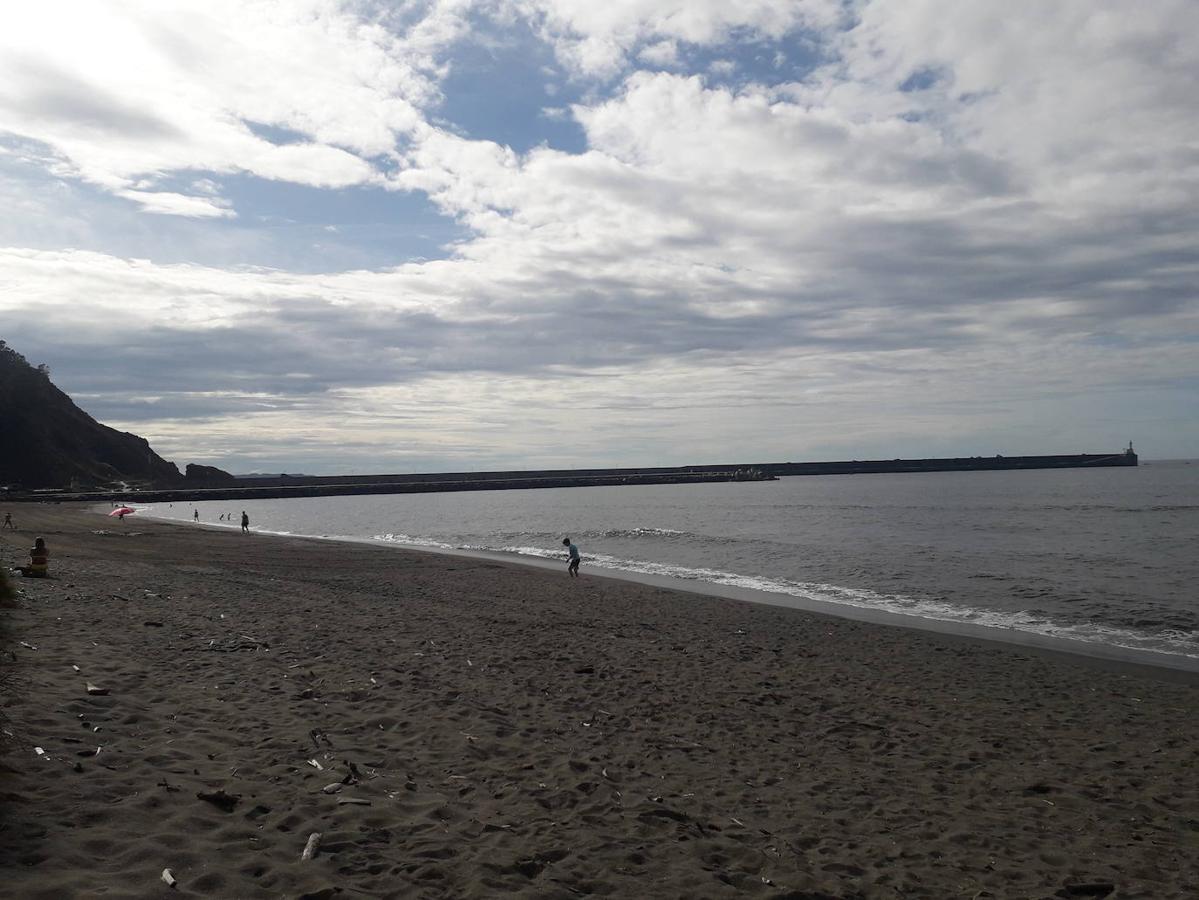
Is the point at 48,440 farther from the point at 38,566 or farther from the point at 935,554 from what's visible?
the point at 935,554

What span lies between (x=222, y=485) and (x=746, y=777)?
153846mm

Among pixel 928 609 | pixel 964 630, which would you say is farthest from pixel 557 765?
pixel 928 609

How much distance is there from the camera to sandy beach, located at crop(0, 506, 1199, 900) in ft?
17.4

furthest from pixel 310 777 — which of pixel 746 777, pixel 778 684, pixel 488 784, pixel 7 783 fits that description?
pixel 778 684

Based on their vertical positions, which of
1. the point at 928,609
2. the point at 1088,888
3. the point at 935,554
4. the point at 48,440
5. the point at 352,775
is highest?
the point at 48,440

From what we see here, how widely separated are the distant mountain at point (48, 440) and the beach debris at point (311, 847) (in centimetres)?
10483

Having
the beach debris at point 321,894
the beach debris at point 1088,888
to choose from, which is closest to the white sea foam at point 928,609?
the beach debris at point 1088,888

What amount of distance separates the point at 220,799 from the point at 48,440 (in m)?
116

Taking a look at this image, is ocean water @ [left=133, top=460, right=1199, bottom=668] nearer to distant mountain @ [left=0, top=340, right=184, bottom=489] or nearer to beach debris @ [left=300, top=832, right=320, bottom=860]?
beach debris @ [left=300, top=832, right=320, bottom=860]

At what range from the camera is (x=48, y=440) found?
99875 millimetres

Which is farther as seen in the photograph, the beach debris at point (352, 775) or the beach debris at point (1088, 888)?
the beach debris at point (352, 775)

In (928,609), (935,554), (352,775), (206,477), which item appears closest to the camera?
(352,775)

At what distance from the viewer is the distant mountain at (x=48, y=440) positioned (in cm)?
9500

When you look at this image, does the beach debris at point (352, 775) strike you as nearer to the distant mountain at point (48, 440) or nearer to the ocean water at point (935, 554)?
the ocean water at point (935, 554)
